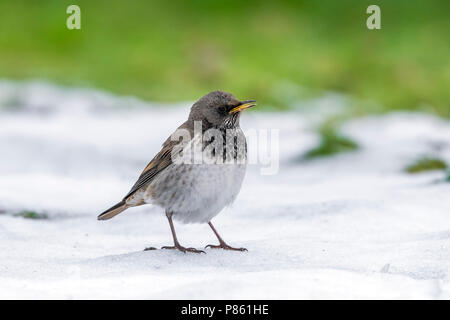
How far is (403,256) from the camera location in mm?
4531

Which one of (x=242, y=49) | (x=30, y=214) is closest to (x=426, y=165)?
(x=30, y=214)

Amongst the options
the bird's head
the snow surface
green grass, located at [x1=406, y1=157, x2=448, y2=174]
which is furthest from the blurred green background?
the bird's head

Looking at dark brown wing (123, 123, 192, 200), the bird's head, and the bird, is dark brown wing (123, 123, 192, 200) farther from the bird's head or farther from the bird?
the bird's head

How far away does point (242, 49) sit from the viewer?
15328mm

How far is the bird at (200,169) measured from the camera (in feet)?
15.8

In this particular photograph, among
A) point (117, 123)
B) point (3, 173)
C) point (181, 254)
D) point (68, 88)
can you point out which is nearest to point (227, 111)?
point (181, 254)

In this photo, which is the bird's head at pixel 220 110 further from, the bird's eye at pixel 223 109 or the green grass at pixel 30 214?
the green grass at pixel 30 214

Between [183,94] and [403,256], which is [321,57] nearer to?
[183,94]

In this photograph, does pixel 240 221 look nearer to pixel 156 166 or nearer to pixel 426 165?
pixel 156 166

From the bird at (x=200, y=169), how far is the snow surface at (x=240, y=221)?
1.04 feet

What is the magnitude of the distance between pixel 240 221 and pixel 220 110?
1.24 meters

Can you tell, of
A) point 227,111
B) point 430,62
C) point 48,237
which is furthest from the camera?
point 430,62

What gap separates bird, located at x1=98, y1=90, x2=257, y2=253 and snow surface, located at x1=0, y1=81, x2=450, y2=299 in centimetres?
32
